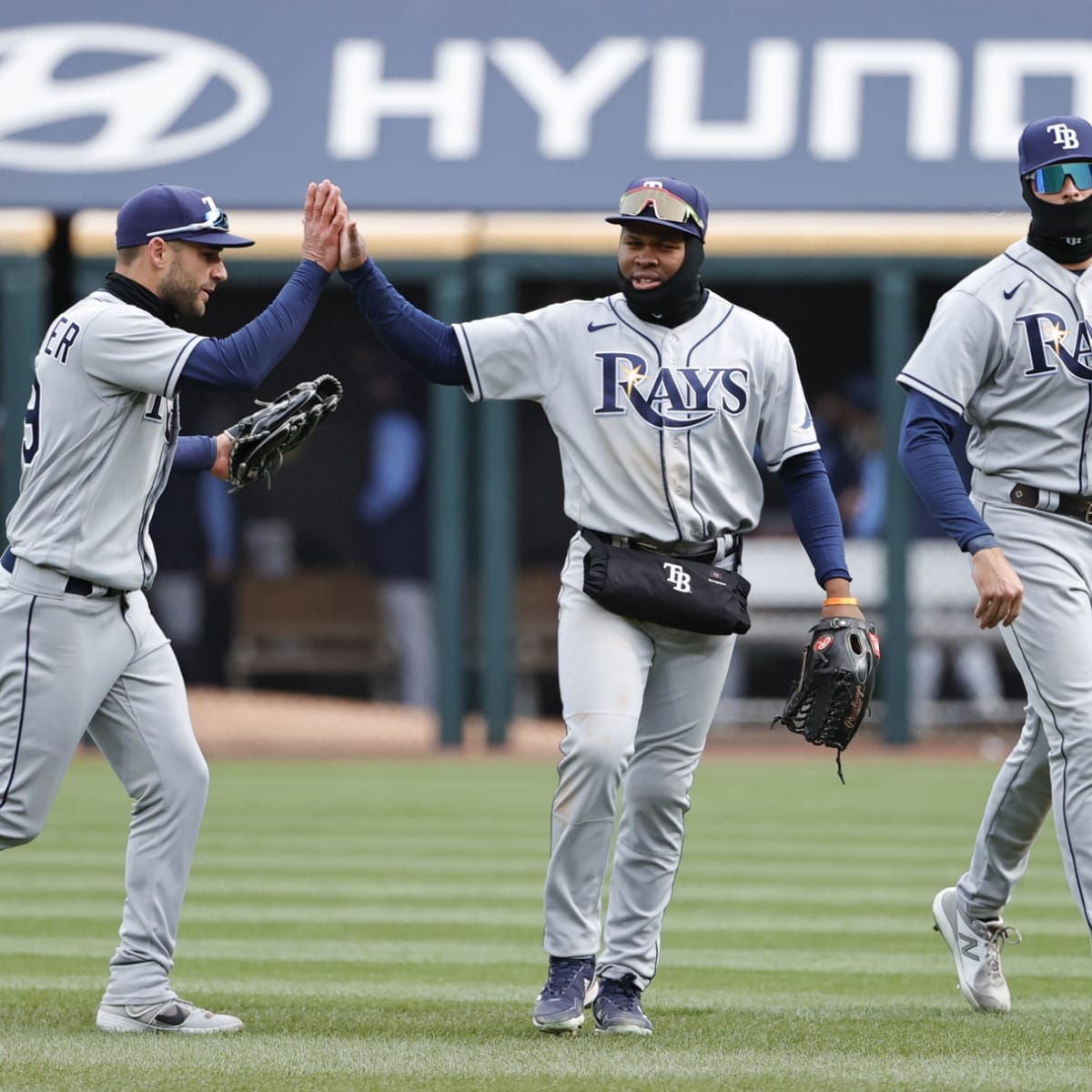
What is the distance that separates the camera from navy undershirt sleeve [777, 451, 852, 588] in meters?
4.89

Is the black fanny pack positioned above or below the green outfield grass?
above

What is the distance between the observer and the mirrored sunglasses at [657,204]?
4.71 meters

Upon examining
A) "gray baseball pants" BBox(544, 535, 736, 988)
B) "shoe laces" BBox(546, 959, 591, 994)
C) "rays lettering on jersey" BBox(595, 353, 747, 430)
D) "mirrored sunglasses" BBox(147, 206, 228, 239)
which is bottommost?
"shoe laces" BBox(546, 959, 591, 994)

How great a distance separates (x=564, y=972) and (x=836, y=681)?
929 mm

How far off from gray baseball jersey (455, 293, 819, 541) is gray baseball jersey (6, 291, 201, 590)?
776 millimetres

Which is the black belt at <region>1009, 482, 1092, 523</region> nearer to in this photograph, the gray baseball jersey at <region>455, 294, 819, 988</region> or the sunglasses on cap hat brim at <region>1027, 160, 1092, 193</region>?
the gray baseball jersey at <region>455, 294, 819, 988</region>

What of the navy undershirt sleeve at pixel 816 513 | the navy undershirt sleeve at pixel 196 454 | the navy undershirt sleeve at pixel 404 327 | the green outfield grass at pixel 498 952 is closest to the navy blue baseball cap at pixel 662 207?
the navy undershirt sleeve at pixel 404 327

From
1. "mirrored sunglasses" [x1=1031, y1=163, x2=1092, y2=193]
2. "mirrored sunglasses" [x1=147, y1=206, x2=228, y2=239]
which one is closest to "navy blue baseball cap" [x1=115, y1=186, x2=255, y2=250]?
"mirrored sunglasses" [x1=147, y1=206, x2=228, y2=239]

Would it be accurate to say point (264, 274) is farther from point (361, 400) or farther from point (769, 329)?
point (769, 329)

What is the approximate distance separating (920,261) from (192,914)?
785 centimetres

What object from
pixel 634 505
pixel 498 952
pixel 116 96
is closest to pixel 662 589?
pixel 634 505

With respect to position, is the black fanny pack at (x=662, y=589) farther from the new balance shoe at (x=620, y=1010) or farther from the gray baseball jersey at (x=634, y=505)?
the new balance shoe at (x=620, y=1010)

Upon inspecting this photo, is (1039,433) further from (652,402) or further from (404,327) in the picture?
(404,327)

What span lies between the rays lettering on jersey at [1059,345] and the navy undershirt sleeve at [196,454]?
6.67 ft
